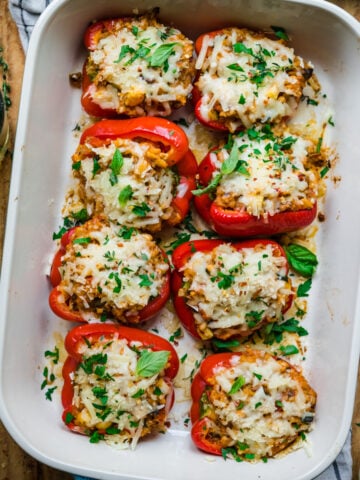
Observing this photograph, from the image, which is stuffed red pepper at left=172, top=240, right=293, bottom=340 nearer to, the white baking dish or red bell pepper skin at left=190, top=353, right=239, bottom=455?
red bell pepper skin at left=190, top=353, right=239, bottom=455

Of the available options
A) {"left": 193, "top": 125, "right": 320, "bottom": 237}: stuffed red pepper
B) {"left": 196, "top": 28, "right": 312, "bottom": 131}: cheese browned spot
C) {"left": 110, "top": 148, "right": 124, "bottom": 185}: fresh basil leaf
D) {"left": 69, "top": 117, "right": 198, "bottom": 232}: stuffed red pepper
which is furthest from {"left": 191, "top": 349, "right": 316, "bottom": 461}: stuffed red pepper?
{"left": 196, "top": 28, "right": 312, "bottom": 131}: cheese browned spot

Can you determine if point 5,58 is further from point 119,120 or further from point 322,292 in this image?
point 322,292

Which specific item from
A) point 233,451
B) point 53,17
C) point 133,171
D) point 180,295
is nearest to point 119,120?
point 133,171

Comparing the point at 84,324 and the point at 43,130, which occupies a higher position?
the point at 43,130

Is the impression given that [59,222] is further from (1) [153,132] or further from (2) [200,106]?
(2) [200,106]

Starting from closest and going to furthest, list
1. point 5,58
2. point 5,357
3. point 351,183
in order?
point 5,357 < point 351,183 < point 5,58

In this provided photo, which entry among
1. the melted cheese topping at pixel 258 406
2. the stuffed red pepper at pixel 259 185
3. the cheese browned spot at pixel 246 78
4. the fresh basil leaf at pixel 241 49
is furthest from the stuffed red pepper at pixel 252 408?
the fresh basil leaf at pixel 241 49
